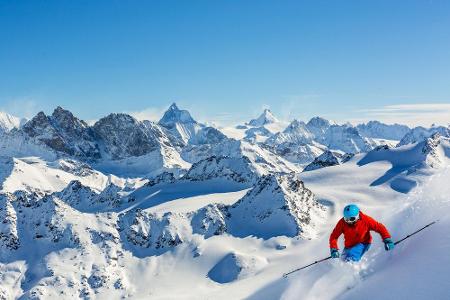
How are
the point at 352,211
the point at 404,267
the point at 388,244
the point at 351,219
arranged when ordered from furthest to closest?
1. the point at 351,219
2. the point at 352,211
3. the point at 388,244
4. the point at 404,267

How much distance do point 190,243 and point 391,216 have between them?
266 ft

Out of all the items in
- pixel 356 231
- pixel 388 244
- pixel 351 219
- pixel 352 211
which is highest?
pixel 352 211

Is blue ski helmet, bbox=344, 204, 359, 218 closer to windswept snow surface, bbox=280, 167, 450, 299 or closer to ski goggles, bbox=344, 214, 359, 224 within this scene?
ski goggles, bbox=344, 214, 359, 224

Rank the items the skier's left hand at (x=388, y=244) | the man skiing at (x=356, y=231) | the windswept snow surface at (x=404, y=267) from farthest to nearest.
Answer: the man skiing at (x=356, y=231) < the skier's left hand at (x=388, y=244) < the windswept snow surface at (x=404, y=267)

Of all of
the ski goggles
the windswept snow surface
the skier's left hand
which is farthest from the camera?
the ski goggles

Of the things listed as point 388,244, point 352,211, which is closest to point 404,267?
point 388,244

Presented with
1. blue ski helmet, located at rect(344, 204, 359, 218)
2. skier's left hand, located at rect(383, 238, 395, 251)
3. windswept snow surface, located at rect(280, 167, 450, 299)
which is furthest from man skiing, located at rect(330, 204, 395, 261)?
skier's left hand, located at rect(383, 238, 395, 251)

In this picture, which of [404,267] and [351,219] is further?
[351,219]

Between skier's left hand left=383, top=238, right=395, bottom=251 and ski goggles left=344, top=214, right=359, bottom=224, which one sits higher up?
ski goggles left=344, top=214, right=359, bottom=224

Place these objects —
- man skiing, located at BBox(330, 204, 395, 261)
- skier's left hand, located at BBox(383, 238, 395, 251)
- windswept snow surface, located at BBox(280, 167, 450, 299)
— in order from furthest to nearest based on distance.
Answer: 1. man skiing, located at BBox(330, 204, 395, 261)
2. skier's left hand, located at BBox(383, 238, 395, 251)
3. windswept snow surface, located at BBox(280, 167, 450, 299)

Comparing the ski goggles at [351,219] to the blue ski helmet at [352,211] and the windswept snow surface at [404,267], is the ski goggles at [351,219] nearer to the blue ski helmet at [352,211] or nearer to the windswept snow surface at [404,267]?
the blue ski helmet at [352,211]

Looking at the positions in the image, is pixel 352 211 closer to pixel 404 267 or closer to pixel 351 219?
pixel 351 219

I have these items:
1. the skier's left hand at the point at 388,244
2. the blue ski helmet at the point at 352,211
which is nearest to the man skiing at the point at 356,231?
the blue ski helmet at the point at 352,211

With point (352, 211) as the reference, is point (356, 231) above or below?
below
